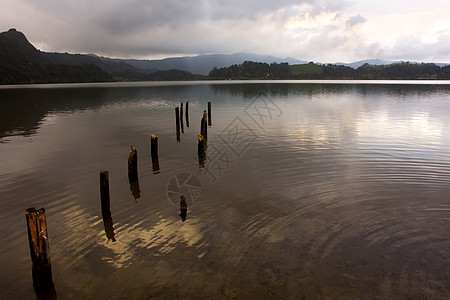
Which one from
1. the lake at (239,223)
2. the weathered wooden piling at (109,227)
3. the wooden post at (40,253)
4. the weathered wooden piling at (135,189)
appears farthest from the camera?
the weathered wooden piling at (135,189)

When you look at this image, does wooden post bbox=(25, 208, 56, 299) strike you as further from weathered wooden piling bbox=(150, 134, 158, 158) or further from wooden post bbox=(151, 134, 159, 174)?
weathered wooden piling bbox=(150, 134, 158, 158)

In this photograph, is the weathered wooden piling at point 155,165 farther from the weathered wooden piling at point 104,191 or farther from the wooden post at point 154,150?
the weathered wooden piling at point 104,191

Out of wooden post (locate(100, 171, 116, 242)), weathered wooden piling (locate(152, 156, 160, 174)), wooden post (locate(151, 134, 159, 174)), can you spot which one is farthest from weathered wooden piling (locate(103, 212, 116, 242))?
wooden post (locate(151, 134, 159, 174))

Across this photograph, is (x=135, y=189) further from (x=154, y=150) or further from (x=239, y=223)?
(x=239, y=223)

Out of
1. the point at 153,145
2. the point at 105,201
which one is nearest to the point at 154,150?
the point at 153,145

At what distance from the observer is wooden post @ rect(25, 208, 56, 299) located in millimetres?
6996

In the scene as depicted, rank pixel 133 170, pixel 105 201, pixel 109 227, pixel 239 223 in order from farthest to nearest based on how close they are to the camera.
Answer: pixel 133 170, pixel 105 201, pixel 239 223, pixel 109 227

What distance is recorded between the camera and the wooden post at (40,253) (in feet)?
23.0

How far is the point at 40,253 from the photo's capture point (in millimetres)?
7402

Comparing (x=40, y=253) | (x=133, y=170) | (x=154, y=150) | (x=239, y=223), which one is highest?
(x=154, y=150)

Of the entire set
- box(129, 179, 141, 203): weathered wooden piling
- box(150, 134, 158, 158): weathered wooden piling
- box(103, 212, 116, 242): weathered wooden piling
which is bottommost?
box(103, 212, 116, 242): weathered wooden piling

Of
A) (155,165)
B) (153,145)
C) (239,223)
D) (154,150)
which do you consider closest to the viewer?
(239,223)

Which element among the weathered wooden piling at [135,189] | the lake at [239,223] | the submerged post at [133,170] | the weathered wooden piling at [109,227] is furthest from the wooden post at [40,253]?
the submerged post at [133,170]

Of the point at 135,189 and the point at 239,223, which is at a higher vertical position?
the point at 135,189
